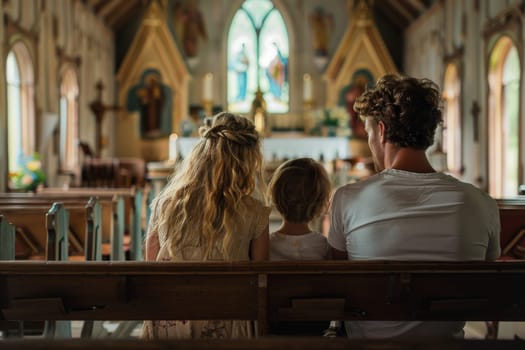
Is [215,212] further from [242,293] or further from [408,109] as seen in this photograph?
[408,109]

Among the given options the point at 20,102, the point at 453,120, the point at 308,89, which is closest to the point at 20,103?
the point at 20,102

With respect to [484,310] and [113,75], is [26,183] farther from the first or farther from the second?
[113,75]

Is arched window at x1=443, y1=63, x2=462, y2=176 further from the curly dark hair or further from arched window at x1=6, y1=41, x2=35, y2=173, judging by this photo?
the curly dark hair

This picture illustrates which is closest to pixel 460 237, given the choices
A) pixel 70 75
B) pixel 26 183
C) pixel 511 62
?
pixel 26 183

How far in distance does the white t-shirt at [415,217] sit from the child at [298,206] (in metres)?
0.36

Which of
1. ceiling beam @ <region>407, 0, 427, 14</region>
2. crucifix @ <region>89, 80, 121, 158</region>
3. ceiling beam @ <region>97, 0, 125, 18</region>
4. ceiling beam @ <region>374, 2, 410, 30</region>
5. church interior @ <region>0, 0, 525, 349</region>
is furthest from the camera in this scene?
ceiling beam @ <region>374, 2, 410, 30</region>

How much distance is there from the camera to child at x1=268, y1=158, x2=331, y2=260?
8.30 ft

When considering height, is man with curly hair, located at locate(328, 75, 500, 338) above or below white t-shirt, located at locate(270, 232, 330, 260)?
above

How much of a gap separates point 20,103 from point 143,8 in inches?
261

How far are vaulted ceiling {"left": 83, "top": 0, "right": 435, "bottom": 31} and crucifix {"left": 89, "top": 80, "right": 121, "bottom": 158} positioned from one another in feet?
5.39

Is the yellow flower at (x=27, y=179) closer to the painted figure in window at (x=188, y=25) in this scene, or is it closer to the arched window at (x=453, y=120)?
the arched window at (x=453, y=120)

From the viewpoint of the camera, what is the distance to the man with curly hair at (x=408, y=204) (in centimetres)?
208

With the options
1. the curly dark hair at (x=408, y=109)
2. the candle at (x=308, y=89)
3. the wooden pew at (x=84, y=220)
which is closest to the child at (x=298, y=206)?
the curly dark hair at (x=408, y=109)

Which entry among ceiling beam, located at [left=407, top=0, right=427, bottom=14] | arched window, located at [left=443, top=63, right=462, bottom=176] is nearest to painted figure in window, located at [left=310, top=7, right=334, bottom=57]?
ceiling beam, located at [left=407, top=0, right=427, bottom=14]
